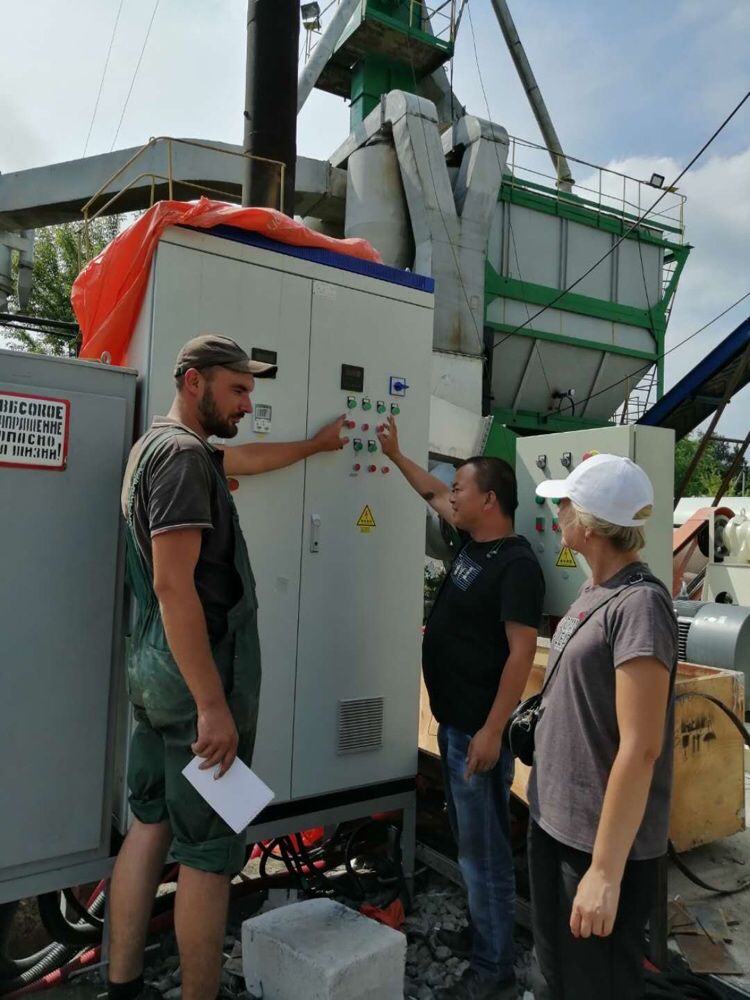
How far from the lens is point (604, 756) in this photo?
1.57m

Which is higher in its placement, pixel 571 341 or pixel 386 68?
pixel 386 68

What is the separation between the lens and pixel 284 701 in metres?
2.80

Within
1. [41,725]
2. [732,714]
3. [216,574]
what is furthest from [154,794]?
[732,714]

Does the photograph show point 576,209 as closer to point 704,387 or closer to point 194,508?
point 704,387

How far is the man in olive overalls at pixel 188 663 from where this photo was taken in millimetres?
1799

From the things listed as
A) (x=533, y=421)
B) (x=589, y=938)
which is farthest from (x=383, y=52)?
(x=589, y=938)

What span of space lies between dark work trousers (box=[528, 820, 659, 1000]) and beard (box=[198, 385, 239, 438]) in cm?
140

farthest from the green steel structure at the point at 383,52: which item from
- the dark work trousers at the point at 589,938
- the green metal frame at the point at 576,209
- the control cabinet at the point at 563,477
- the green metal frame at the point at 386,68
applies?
the dark work trousers at the point at 589,938

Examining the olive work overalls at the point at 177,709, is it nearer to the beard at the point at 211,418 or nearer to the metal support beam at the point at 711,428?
the beard at the point at 211,418

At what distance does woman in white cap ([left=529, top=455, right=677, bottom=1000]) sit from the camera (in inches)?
56.7

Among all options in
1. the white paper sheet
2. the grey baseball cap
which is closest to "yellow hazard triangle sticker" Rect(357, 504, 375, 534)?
the grey baseball cap

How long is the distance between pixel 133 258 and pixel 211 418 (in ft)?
2.93

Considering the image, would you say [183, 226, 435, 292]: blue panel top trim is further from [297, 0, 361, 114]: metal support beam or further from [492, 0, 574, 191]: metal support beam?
[492, 0, 574, 191]: metal support beam

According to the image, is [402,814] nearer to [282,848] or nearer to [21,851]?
[282,848]
